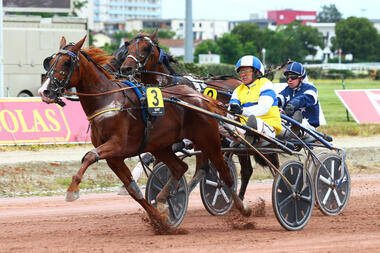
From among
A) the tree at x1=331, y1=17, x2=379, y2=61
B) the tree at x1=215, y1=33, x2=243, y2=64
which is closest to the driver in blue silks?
the tree at x1=331, y1=17, x2=379, y2=61

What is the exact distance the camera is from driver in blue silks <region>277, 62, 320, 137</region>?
8602mm

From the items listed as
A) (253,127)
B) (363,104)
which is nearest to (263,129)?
(253,127)

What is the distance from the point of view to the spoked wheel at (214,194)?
847 cm

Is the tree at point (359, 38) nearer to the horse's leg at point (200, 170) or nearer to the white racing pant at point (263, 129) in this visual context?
the horse's leg at point (200, 170)

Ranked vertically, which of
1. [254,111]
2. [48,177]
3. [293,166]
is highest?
[254,111]

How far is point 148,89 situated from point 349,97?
11133 mm

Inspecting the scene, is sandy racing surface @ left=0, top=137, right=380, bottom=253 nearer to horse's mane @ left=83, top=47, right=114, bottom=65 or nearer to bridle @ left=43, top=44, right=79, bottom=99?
bridle @ left=43, top=44, right=79, bottom=99

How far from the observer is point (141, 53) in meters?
9.40

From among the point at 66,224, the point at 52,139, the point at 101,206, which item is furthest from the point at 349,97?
the point at 66,224

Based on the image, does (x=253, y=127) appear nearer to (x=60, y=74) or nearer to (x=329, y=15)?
(x=60, y=74)

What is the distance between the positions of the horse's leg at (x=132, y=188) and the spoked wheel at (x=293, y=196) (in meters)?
1.09

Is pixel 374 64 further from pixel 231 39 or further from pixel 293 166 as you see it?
pixel 293 166

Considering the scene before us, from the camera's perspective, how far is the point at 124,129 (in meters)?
6.83

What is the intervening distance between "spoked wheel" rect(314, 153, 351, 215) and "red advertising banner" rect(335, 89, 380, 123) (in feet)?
28.8
